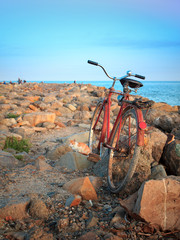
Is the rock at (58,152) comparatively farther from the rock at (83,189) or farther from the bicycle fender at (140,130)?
the bicycle fender at (140,130)

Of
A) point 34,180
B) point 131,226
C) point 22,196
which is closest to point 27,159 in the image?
point 34,180

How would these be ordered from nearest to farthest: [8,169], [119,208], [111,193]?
1. [119,208]
2. [111,193]
3. [8,169]

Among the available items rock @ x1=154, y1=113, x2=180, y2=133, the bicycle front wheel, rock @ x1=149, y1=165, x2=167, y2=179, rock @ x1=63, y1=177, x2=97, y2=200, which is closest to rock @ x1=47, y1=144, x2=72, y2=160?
the bicycle front wheel

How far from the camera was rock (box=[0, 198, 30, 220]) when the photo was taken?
2.00 meters

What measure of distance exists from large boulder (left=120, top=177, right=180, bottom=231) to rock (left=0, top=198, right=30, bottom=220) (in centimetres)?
103

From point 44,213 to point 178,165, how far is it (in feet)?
7.34

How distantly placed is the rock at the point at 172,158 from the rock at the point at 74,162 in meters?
1.32

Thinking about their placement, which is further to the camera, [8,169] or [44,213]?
[8,169]

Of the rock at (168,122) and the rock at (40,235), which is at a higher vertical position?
the rock at (168,122)

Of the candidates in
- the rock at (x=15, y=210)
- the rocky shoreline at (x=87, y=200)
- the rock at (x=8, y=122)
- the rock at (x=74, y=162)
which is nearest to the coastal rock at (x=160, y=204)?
the rocky shoreline at (x=87, y=200)

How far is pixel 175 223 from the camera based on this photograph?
189 cm

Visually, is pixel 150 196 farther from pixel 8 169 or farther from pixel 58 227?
pixel 8 169

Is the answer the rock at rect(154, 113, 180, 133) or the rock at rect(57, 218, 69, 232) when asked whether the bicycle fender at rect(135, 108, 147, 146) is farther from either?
the rock at rect(154, 113, 180, 133)

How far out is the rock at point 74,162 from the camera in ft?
11.8
